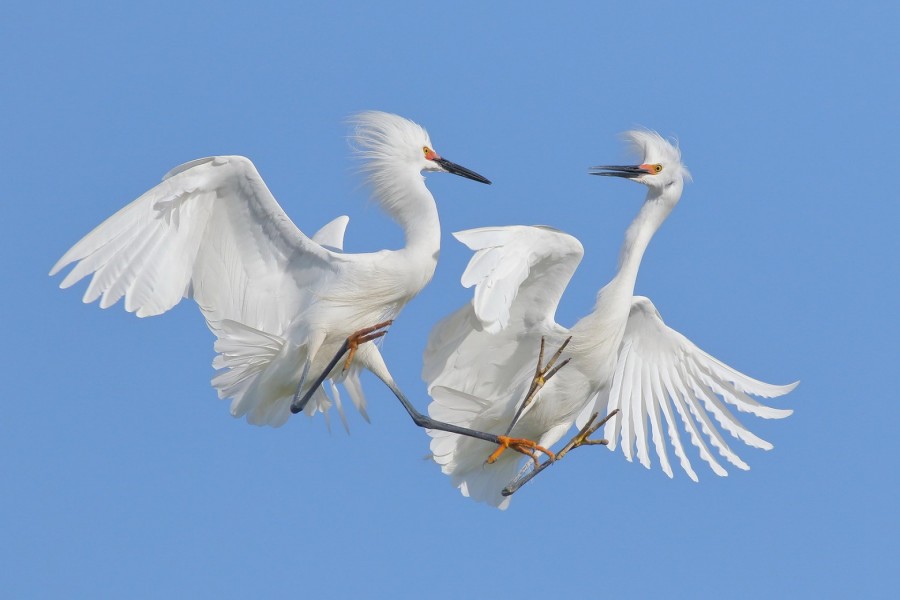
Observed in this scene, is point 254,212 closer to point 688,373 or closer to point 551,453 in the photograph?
point 551,453

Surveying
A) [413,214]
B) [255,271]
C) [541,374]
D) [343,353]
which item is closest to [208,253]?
[255,271]

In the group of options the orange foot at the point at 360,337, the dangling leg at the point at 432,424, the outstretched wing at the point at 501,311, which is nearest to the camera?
the outstretched wing at the point at 501,311

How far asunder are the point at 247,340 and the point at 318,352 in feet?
2.08

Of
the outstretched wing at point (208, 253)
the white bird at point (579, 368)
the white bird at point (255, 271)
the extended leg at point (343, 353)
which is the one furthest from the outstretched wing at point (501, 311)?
the outstretched wing at point (208, 253)

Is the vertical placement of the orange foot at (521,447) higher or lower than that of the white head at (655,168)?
lower

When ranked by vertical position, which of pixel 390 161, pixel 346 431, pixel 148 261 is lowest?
pixel 346 431

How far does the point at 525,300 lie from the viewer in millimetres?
12000

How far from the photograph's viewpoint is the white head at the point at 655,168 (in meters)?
12.6

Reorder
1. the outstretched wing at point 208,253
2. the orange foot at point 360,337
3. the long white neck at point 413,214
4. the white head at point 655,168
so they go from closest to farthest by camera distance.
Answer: the outstretched wing at point 208,253
the orange foot at point 360,337
the long white neck at point 413,214
the white head at point 655,168

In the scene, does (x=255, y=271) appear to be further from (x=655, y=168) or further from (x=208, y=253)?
(x=655, y=168)

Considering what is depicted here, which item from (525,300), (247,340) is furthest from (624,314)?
(247,340)

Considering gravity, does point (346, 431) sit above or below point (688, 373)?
below

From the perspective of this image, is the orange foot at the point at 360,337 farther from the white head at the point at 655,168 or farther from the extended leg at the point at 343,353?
the white head at the point at 655,168

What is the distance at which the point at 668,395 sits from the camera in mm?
13398
